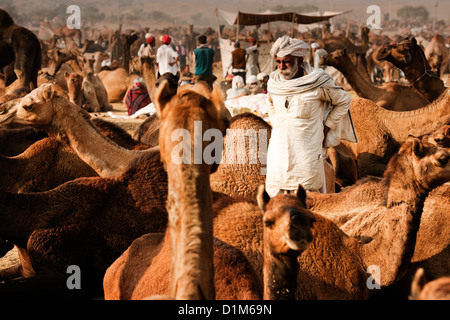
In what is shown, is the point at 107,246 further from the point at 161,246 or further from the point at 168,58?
the point at 168,58

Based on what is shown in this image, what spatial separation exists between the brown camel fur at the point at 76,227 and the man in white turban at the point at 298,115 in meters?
0.99

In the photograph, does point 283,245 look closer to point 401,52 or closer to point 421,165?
point 421,165

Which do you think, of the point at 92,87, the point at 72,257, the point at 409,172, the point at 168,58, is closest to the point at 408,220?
the point at 409,172

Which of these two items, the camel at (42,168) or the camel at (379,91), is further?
the camel at (379,91)

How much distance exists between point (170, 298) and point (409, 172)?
6.53ft

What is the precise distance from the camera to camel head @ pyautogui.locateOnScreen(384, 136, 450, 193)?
381 centimetres

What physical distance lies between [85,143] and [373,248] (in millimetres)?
3159

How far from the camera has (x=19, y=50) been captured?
1438cm

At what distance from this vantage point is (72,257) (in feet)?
15.0

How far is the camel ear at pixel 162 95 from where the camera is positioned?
268cm

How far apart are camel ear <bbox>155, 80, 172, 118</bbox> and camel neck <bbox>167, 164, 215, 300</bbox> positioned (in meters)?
0.27

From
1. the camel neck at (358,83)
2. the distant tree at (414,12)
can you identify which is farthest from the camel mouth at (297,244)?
the distant tree at (414,12)

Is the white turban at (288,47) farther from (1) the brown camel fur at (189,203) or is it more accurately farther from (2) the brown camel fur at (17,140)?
(2) the brown camel fur at (17,140)

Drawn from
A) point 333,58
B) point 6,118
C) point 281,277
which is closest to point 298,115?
point 281,277
